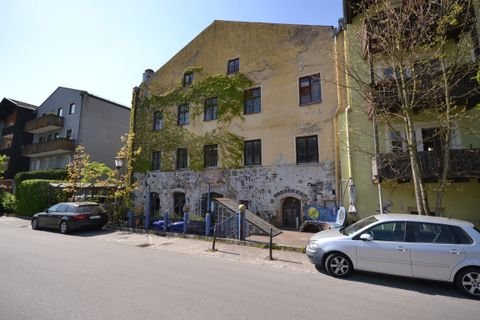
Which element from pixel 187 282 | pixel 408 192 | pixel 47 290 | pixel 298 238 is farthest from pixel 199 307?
pixel 408 192

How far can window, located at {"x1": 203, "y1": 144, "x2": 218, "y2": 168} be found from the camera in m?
17.4

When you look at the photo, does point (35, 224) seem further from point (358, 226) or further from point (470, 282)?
point (470, 282)

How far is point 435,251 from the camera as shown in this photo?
→ 5672mm

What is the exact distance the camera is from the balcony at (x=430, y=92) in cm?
952

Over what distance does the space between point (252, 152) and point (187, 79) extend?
8212 millimetres

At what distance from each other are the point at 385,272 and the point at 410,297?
79 cm

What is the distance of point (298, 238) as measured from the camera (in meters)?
11.2

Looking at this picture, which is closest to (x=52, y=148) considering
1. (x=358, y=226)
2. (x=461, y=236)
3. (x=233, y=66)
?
(x=233, y=66)

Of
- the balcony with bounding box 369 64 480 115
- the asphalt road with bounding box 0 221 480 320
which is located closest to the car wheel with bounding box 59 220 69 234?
the asphalt road with bounding box 0 221 480 320

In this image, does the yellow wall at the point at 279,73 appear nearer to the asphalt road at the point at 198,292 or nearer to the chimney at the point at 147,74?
the chimney at the point at 147,74

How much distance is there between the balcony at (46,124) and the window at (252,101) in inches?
847

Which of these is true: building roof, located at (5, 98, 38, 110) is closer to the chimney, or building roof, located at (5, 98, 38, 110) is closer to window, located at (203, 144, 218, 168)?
the chimney

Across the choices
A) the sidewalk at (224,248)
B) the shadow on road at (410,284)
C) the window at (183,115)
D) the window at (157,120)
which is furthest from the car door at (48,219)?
the shadow on road at (410,284)

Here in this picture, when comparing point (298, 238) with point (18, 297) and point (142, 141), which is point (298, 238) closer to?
point (18, 297)
